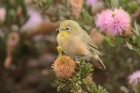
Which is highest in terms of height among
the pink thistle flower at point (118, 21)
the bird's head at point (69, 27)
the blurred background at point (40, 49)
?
the blurred background at point (40, 49)

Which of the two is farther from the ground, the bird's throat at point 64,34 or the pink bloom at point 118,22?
the bird's throat at point 64,34

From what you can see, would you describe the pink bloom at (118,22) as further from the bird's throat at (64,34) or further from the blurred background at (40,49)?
the blurred background at (40,49)

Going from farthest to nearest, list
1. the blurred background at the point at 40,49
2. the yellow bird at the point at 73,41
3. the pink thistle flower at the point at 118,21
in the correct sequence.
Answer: the blurred background at the point at 40,49, the yellow bird at the point at 73,41, the pink thistle flower at the point at 118,21

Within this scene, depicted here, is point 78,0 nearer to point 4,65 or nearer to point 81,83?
point 81,83

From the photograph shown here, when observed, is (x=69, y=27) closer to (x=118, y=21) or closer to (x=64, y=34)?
(x=64, y=34)

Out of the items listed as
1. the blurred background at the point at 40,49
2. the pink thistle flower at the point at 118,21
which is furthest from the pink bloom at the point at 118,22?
the blurred background at the point at 40,49

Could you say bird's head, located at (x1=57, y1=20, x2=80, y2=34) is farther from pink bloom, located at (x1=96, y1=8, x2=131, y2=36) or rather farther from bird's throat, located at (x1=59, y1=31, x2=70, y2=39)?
pink bloom, located at (x1=96, y1=8, x2=131, y2=36)

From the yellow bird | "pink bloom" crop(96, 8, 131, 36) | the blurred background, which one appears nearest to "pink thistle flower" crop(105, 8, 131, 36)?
"pink bloom" crop(96, 8, 131, 36)
